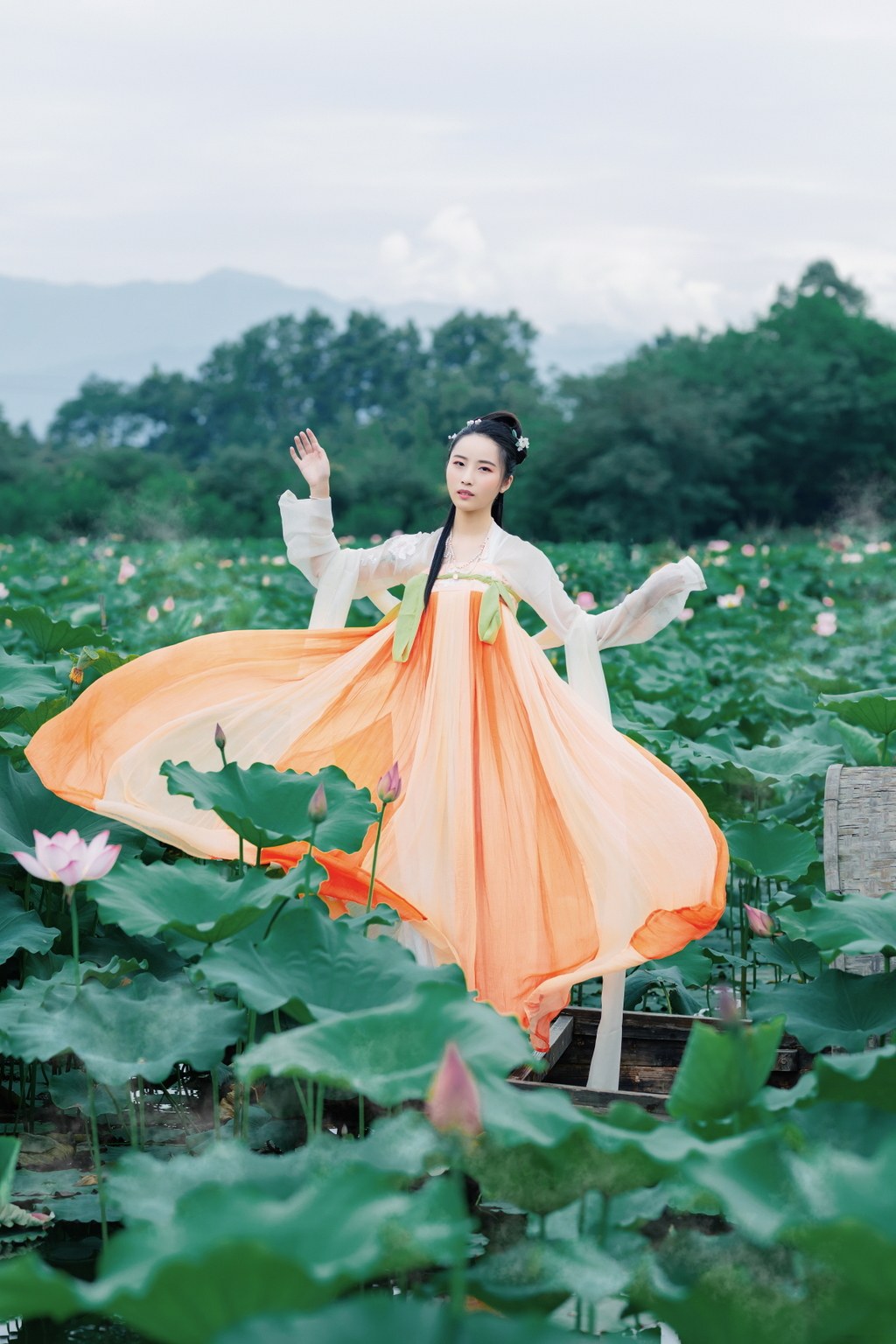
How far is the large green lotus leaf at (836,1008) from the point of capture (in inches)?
83.2

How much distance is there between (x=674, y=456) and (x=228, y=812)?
24.1 meters

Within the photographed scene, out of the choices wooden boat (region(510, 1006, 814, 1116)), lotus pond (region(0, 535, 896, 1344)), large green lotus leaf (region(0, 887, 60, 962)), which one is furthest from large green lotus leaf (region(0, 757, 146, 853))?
wooden boat (region(510, 1006, 814, 1116))

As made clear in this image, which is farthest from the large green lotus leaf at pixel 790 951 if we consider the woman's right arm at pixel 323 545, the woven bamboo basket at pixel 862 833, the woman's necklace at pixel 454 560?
the woman's right arm at pixel 323 545

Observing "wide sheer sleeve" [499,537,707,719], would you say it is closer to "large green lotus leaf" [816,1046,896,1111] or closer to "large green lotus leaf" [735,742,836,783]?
"large green lotus leaf" [735,742,836,783]

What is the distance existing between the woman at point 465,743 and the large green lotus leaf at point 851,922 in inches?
17.8

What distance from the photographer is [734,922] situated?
396cm

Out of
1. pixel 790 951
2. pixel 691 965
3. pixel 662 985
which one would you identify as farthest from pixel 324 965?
pixel 662 985

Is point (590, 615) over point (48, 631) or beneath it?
over

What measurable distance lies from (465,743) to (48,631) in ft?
5.53

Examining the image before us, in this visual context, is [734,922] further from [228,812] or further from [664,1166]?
[664,1166]

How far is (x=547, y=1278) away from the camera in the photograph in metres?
1.30

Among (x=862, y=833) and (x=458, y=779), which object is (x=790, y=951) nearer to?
(x=862, y=833)

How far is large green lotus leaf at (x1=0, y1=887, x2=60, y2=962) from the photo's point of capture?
2303 mm

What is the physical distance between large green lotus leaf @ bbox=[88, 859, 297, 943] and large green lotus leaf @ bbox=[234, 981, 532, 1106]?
0.32 m
